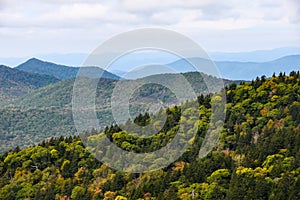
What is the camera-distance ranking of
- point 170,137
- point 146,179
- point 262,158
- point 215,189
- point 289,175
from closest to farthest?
point 289,175 < point 215,189 < point 262,158 < point 146,179 < point 170,137

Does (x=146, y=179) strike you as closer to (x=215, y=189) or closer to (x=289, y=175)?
(x=215, y=189)

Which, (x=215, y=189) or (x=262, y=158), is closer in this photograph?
(x=215, y=189)

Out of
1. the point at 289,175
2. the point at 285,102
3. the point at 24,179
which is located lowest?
the point at 24,179

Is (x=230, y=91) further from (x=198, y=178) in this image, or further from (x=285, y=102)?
(x=198, y=178)

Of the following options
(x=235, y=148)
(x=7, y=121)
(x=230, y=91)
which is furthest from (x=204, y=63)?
(x=7, y=121)

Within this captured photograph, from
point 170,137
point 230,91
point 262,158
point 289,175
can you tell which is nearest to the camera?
point 289,175

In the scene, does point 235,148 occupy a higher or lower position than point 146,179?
higher

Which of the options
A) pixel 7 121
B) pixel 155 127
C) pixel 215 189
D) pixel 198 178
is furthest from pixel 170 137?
pixel 7 121
